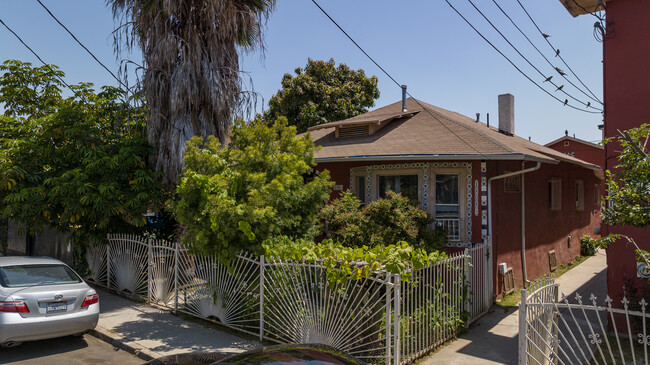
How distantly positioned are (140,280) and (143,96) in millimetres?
4435

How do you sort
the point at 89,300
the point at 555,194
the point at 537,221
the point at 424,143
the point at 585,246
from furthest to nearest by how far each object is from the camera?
the point at 585,246, the point at 555,194, the point at 537,221, the point at 424,143, the point at 89,300

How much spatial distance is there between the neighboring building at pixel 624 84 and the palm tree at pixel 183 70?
315 inches

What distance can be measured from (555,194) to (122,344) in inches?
492

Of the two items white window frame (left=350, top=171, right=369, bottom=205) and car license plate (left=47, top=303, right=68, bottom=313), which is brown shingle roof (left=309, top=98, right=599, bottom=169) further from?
car license plate (left=47, top=303, right=68, bottom=313)

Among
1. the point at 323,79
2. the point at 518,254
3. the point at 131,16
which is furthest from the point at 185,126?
the point at 323,79

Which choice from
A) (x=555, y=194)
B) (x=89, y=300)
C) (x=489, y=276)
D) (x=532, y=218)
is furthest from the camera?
(x=555, y=194)

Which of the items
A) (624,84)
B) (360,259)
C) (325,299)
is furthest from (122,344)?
(624,84)

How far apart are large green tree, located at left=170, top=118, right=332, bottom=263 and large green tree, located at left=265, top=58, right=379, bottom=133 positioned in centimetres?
1495

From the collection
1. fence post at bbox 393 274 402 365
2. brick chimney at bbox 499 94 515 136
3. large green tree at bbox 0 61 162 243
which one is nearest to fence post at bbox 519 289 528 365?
fence post at bbox 393 274 402 365

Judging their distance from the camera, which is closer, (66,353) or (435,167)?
(66,353)

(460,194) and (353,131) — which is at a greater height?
(353,131)

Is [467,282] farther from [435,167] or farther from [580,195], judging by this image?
[580,195]

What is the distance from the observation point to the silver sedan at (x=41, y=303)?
673 centimetres

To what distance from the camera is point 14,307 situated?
22.2ft
